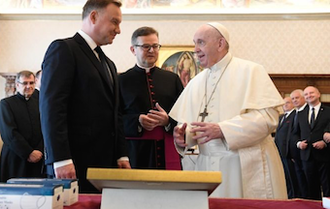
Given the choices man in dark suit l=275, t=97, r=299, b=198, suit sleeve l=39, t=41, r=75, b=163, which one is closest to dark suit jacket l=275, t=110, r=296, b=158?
man in dark suit l=275, t=97, r=299, b=198

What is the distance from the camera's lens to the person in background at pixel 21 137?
4613 mm

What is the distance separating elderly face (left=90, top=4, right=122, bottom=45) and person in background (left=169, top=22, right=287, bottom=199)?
2.34 feet

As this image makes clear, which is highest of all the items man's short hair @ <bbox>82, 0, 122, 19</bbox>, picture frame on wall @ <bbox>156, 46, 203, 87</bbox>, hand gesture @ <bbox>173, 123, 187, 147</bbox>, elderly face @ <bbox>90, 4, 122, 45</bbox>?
picture frame on wall @ <bbox>156, 46, 203, 87</bbox>

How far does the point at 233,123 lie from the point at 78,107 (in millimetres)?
1056

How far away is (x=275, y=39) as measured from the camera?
931 cm

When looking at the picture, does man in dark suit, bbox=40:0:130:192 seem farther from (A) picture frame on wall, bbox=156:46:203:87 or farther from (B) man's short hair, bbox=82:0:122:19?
(A) picture frame on wall, bbox=156:46:203:87

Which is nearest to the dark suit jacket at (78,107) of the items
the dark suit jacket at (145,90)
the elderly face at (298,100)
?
the dark suit jacket at (145,90)

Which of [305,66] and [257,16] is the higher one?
[257,16]

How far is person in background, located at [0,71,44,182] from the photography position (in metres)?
4.61

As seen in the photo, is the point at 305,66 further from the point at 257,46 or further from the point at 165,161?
the point at 165,161

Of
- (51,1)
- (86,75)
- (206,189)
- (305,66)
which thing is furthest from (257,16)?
(206,189)

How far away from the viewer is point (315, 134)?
6547 millimetres

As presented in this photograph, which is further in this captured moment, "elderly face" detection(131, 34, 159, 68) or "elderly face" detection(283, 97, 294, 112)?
"elderly face" detection(283, 97, 294, 112)

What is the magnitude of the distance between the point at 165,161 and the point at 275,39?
7028 mm
